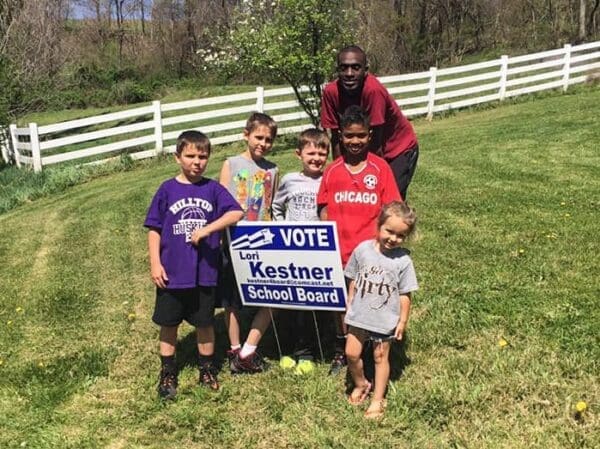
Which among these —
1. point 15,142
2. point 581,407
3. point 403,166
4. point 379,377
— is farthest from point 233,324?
point 15,142

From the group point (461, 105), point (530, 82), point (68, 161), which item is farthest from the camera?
point (530, 82)

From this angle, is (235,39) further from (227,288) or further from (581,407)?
(581,407)

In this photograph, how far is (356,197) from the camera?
138 inches

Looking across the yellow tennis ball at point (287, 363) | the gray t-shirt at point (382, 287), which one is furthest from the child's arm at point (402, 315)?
the yellow tennis ball at point (287, 363)

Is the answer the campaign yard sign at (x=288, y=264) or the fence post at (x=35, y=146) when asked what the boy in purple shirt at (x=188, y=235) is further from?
the fence post at (x=35, y=146)

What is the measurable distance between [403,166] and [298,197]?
869 millimetres

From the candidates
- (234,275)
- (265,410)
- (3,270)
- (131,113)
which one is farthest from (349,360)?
(131,113)

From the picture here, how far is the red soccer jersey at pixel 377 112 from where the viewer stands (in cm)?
388

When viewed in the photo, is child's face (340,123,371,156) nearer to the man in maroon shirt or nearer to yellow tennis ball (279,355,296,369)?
the man in maroon shirt

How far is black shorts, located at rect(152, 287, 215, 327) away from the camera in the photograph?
11.9ft

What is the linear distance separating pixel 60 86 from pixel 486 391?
20993 millimetres

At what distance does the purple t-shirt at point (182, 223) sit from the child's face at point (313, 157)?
1.87 feet

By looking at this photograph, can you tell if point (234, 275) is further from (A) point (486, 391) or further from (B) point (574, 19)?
(B) point (574, 19)

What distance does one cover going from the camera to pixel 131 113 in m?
14.8
